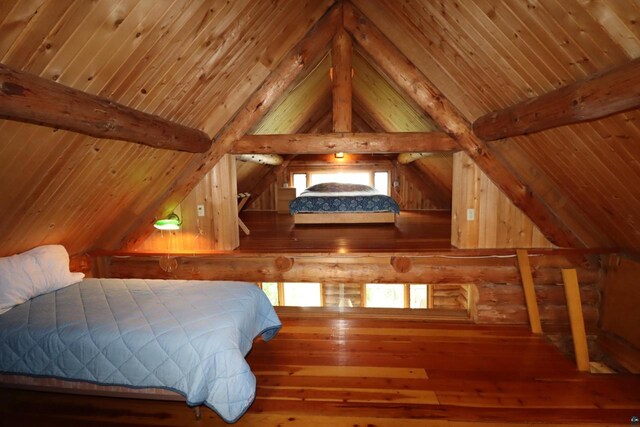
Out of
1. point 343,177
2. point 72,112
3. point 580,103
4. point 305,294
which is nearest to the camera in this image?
point 72,112

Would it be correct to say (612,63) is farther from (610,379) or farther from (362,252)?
(362,252)

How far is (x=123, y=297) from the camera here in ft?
7.86

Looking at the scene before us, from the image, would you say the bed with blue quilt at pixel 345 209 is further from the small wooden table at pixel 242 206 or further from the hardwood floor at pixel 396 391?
the hardwood floor at pixel 396 391

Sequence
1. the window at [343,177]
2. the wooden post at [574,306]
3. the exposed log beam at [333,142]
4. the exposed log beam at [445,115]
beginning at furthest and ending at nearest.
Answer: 1. the window at [343,177]
2. the exposed log beam at [333,142]
3. the exposed log beam at [445,115]
4. the wooden post at [574,306]

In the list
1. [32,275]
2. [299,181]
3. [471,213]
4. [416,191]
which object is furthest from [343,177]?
[32,275]

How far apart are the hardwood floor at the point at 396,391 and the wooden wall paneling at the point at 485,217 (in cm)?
124

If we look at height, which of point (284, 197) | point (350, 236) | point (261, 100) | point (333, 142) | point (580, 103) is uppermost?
point (261, 100)

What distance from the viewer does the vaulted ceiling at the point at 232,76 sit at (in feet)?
5.36

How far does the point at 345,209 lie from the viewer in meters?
5.79

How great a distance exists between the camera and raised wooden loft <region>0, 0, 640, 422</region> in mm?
1712

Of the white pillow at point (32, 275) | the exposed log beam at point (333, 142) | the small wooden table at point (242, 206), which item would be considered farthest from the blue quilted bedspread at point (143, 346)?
the small wooden table at point (242, 206)

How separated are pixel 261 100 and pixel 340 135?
1.04 meters

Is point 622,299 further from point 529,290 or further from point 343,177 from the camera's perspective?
point 343,177

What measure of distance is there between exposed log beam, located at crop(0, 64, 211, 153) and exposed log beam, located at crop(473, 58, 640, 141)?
2969 millimetres
